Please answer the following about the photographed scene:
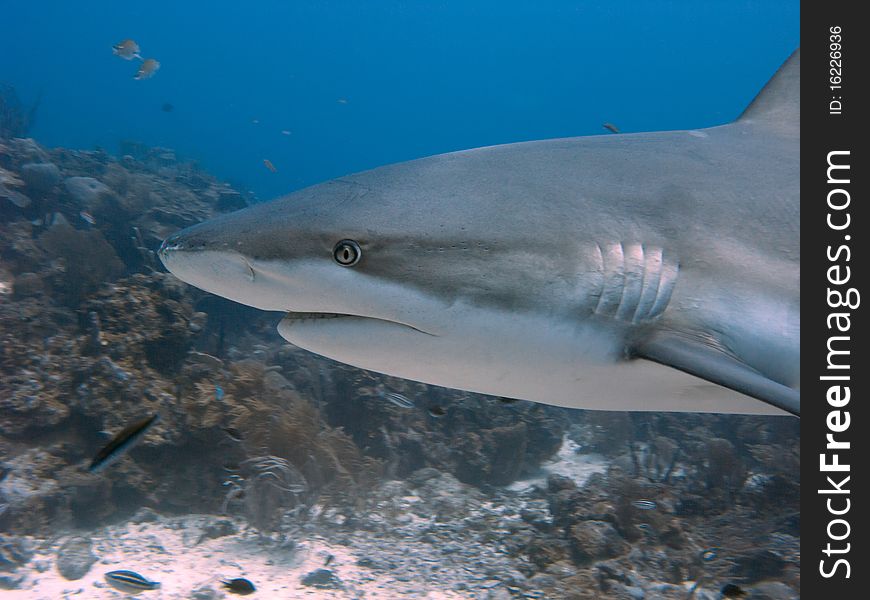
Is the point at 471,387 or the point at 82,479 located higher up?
the point at 471,387

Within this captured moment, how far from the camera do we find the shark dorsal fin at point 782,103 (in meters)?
2.51

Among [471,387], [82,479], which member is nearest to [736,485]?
[471,387]

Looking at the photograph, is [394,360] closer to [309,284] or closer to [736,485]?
[309,284]

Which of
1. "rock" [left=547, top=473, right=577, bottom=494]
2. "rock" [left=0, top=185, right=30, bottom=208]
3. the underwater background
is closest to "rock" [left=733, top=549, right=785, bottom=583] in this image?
the underwater background

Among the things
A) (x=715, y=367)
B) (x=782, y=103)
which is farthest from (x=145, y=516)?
(x=782, y=103)

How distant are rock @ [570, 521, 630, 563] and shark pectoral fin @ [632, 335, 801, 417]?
330cm

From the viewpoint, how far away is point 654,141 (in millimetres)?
2336

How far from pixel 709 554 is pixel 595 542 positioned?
98cm

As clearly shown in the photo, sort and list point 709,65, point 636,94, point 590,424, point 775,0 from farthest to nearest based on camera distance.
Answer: point 636,94 < point 709,65 < point 775,0 < point 590,424

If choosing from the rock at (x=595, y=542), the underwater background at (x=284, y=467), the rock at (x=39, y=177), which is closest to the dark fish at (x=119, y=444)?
the underwater background at (x=284, y=467)

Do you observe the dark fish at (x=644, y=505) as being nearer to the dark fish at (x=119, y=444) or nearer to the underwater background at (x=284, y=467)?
the underwater background at (x=284, y=467)

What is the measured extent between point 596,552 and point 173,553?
3.34 m

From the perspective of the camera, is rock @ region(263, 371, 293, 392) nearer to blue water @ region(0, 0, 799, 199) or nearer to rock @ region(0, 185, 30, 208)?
rock @ region(0, 185, 30, 208)
